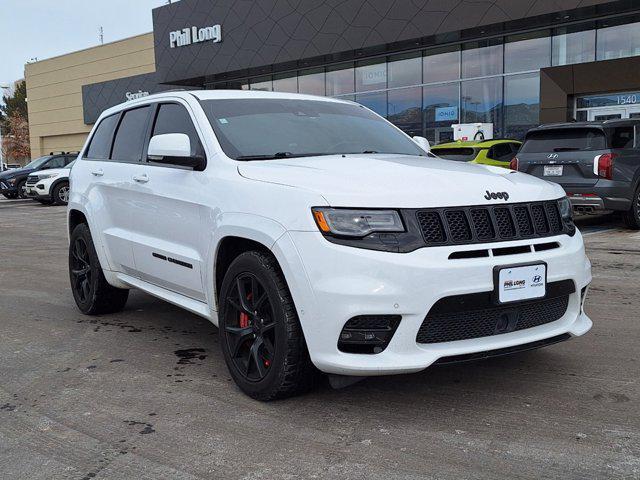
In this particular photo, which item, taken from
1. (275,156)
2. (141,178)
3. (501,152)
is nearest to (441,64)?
(501,152)

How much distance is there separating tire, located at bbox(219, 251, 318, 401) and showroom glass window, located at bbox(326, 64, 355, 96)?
2219cm

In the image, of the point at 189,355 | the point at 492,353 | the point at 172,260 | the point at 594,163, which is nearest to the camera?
the point at 492,353

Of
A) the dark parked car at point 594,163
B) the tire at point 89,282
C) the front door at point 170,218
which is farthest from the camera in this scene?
the dark parked car at point 594,163

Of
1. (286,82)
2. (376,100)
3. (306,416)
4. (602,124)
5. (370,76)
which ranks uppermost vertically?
(286,82)

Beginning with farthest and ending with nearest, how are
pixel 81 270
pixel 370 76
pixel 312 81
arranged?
pixel 312 81 → pixel 370 76 → pixel 81 270

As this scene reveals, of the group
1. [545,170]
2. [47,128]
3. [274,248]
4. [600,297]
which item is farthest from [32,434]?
[47,128]

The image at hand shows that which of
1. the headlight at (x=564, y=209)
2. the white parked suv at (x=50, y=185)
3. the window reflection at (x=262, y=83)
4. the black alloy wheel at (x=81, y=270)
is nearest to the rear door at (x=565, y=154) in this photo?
the headlight at (x=564, y=209)

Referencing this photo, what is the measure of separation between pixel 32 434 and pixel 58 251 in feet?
24.8

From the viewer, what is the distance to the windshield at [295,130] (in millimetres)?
4086

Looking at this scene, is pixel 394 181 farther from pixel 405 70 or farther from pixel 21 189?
pixel 21 189

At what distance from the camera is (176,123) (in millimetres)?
4547

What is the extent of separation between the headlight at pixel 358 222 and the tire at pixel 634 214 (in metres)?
8.41

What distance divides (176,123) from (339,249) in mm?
2057

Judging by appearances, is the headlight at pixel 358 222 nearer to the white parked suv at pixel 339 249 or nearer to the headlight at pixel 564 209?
the white parked suv at pixel 339 249
